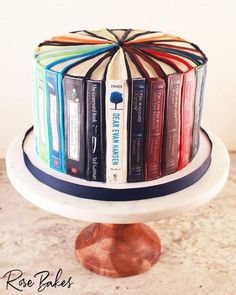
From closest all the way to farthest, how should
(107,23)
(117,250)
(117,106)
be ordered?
(117,106) < (117,250) < (107,23)

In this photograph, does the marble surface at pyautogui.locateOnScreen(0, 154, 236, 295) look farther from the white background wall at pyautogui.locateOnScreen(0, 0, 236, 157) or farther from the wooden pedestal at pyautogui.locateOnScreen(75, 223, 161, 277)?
the white background wall at pyautogui.locateOnScreen(0, 0, 236, 157)

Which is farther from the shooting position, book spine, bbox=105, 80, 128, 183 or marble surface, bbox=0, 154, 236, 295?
marble surface, bbox=0, 154, 236, 295

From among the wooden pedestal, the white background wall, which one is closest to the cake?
the wooden pedestal

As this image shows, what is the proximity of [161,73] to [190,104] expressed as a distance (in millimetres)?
82

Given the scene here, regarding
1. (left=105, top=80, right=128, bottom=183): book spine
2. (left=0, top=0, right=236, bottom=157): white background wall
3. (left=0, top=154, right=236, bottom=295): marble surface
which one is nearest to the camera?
(left=105, top=80, right=128, bottom=183): book spine

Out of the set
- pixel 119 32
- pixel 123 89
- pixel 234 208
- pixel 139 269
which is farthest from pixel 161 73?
pixel 234 208

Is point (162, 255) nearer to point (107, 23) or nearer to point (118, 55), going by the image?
point (118, 55)

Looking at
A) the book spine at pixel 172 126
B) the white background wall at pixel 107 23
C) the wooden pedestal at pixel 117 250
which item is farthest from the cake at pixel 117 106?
the white background wall at pixel 107 23

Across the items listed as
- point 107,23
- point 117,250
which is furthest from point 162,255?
point 107,23

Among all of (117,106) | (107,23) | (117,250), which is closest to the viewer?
(117,106)

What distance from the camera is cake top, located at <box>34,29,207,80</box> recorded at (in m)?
0.73

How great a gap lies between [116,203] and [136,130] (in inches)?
4.5

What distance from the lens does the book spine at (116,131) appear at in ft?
2.34

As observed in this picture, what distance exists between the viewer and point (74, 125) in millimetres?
755
